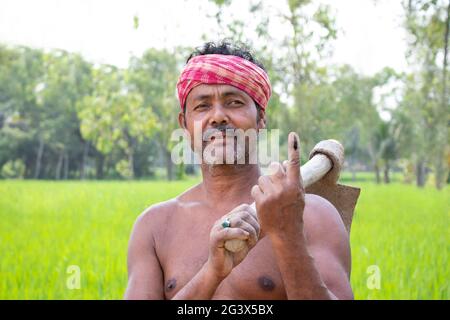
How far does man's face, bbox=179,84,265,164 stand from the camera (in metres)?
1.62

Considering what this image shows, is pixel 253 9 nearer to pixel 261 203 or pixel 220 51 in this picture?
pixel 220 51

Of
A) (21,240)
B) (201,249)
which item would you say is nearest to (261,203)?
(201,249)

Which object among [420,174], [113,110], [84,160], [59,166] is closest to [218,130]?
[113,110]

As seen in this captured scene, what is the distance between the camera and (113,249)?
5.83 metres

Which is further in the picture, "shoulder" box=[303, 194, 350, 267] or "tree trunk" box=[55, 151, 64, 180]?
"tree trunk" box=[55, 151, 64, 180]

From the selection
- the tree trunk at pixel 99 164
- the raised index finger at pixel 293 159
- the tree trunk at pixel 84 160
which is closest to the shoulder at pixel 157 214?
the raised index finger at pixel 293 159

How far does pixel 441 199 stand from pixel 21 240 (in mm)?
7087

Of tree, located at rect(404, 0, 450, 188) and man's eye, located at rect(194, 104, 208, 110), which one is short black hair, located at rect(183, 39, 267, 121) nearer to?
man's eye, located at rect(194, 104, 208, 110)

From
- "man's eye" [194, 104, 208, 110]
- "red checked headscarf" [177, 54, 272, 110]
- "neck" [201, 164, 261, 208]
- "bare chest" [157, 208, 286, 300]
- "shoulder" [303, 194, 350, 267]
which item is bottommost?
"bare chest" [157, 208, 286, 300]

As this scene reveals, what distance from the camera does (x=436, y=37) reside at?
26.1 feet

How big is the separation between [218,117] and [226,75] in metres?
0.12

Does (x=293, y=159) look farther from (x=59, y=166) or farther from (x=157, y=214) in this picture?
(x=59, y=166)

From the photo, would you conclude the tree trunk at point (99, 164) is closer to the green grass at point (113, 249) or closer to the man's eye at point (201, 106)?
the green grass at point (113, 249)

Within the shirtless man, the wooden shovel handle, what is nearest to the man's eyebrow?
the shirtless man
